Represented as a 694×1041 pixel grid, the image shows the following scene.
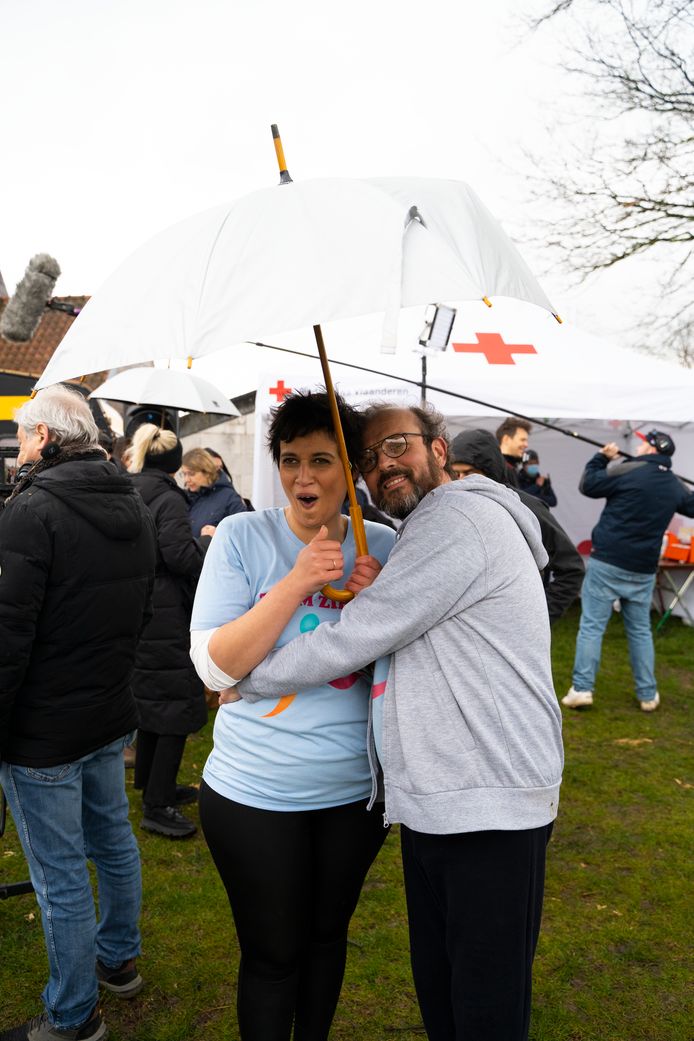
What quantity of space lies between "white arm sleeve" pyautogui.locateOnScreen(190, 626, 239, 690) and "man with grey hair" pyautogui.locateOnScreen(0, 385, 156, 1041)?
605mm

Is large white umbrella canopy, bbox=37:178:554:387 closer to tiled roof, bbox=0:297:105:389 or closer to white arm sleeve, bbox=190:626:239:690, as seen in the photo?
white arm sleeve, bbox=190:626:239:690

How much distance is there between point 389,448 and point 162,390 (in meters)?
4.03

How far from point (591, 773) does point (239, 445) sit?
7.64 m

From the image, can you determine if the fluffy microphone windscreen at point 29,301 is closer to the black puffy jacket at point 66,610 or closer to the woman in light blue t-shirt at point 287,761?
the black puffy jacket at point 66,610

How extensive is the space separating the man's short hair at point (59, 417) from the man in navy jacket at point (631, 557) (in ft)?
14.2

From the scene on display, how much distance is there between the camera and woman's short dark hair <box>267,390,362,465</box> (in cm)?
180

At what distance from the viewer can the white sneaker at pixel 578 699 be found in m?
5.85

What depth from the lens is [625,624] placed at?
5.93 m

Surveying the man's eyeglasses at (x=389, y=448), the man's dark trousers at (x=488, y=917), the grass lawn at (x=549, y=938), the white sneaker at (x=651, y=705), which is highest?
the man's eyeglasses at (x=389, y=448)

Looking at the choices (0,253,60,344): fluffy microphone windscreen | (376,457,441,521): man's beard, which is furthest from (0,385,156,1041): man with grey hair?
(0,253,60,344): fluffy microphone windscreen

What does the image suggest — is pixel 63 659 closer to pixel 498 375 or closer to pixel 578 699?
pixel 578 699

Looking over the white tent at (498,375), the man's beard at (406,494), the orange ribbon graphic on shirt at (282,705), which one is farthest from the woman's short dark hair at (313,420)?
the white tent at (498,375)

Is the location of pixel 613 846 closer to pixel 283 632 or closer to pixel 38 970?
pixel 38 970

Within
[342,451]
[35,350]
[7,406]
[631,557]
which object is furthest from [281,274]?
[35,350]
